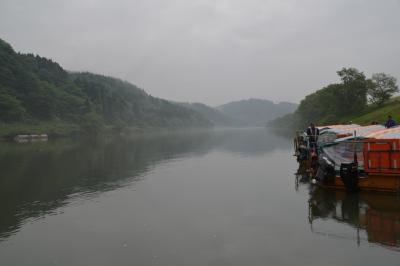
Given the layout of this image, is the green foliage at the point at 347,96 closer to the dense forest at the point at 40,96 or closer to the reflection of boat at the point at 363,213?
the reflection of boat at the point at 363,213

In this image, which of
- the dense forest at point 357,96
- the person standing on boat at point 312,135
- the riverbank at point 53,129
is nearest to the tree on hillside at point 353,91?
the dense forest at point 357,96

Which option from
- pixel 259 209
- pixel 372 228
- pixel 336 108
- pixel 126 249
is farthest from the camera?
pixel 336 108

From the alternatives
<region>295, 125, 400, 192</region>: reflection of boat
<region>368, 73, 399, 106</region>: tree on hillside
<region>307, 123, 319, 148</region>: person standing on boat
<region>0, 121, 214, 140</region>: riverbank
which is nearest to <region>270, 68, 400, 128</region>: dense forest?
<region>368, 73, 399, 106</region>: tree on hillside

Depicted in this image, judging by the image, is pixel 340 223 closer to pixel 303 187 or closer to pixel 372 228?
pixel 372 228

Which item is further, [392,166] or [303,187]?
[303,187]

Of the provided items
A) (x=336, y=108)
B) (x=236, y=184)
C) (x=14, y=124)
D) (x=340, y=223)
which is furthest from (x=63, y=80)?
(x=340, y=223)

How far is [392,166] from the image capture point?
59.1 feet

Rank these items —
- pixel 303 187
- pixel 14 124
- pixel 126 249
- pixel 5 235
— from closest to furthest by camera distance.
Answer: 1. pixel 126 249
2. pixel 5 235
3. pixel 303 187
4. pixel 14 124

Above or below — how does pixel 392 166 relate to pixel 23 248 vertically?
above

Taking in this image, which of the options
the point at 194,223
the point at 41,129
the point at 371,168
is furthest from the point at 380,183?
the point at 41,129

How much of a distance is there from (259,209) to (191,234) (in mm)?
5208

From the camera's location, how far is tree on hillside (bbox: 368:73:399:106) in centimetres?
7481

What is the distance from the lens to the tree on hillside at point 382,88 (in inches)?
2945

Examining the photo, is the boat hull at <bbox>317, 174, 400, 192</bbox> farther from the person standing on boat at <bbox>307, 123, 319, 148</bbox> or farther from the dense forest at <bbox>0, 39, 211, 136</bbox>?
the dense forest at <bbox>0, 39, 211, 136</bbox>
